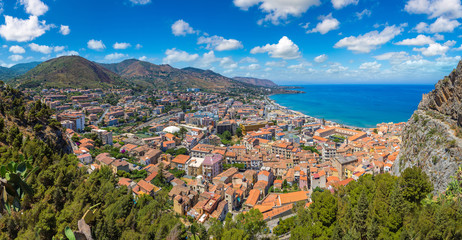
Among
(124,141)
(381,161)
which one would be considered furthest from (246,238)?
(124,141)

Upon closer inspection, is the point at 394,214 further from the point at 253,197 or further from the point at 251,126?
the point at 251,126

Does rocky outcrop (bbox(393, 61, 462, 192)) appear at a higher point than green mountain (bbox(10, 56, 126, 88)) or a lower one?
lower

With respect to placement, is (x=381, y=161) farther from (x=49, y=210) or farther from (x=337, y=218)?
(x=49, y=210)

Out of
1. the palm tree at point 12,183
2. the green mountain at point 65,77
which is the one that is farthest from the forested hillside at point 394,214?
the green mountain at point 65,77

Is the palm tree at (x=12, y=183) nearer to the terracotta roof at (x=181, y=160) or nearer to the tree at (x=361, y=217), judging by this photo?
the tree at (x=361, y=217)

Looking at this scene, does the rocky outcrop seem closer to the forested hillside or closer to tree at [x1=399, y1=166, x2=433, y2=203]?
the forested hillside

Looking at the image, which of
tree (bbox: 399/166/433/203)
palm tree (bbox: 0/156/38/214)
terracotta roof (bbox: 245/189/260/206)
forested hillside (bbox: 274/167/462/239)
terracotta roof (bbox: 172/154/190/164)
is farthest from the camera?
terracotta roof (bbox: 172/154/190/164)

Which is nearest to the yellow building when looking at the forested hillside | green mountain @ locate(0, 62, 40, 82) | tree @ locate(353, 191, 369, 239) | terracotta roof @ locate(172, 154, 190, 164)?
terracotta roof @ locate(172, 154, 190, 164)

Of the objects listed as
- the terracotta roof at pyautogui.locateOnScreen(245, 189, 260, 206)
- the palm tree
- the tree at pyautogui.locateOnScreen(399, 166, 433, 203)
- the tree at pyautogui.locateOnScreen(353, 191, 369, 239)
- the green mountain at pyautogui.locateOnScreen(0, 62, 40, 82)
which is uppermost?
Answer: the green mountain at pyautogui.locateOnScreen(0, 62, 40, 82)
